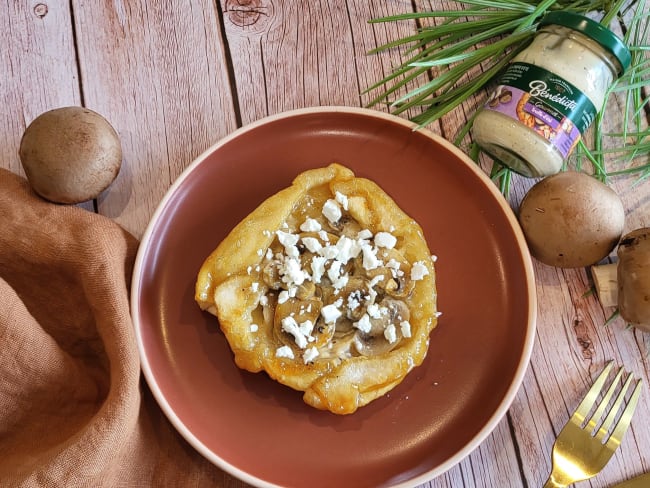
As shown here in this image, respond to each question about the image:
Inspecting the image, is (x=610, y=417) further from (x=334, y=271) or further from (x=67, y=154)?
(x=67, y=154)

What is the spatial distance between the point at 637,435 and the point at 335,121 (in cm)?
124

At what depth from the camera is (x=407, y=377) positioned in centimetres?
168

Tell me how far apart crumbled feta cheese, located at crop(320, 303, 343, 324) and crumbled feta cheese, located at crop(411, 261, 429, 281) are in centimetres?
21

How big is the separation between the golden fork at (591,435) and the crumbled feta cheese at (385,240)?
28.0 inches

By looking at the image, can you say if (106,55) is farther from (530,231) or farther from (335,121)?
(530,231)

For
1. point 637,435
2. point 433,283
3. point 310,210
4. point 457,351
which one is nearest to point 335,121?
point 310,210

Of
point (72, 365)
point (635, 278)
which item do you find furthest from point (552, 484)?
point (72, 365)

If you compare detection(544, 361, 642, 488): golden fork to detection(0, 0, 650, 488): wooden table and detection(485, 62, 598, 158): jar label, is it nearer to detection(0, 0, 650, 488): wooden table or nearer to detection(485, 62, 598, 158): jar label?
detection(0, 0, 650, 488): wooden table

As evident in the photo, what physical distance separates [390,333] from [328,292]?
0.64ft

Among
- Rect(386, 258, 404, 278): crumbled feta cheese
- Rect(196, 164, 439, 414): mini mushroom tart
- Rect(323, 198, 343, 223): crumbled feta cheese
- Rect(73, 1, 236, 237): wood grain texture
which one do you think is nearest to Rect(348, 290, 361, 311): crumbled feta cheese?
Rect(196, 164, 439, 414): mini mushroom tart

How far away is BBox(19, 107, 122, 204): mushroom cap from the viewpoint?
63.6 inches

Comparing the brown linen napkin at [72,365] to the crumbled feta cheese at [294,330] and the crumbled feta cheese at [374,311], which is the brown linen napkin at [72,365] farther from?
the crumbled feta cheese at [374,311]

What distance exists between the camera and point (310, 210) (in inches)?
66.5

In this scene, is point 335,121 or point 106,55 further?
point 106,55
